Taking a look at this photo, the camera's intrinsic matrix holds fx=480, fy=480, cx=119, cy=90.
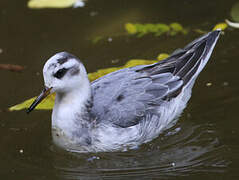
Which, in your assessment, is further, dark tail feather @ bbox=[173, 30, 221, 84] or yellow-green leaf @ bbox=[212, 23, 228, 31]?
yellow-green leaf @ bbox=[212, 23, 228, 31]

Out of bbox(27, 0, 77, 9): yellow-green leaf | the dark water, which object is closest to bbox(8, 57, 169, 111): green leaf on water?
the dark water

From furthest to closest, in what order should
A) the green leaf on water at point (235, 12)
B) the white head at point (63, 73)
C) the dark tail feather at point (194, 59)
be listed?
the green leaf on water at point (235, 12)
the dark tail feather at point (194, 59)
the white head at point (63, 73)

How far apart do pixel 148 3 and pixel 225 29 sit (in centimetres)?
161

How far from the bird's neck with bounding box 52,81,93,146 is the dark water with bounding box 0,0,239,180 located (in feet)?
1.01

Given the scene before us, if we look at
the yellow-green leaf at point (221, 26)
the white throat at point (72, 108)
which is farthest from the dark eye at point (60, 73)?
the yellow-green leaf at point (221, 26)

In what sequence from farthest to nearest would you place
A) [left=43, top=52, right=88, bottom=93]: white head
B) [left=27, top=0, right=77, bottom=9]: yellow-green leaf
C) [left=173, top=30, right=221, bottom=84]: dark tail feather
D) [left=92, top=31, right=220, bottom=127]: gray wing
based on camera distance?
[left=27, top=0, right=77, bottom=9]: yellow-green leaf
[left=173, top=30, right=221, bottom=84]: dark tail feather
[left=92, top=31, right=220, bottom=127]: gray wing
[left=43, top=52, right=88, bottom=93]: white head

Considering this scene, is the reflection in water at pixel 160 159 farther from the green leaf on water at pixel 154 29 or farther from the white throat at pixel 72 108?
the green leaf on water at pixel 154 29

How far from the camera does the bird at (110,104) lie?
16.4ft

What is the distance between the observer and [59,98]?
5184 mm

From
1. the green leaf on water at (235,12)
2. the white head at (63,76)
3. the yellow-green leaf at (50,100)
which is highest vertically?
the white head at (63,76)

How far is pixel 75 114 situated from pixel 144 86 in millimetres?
878

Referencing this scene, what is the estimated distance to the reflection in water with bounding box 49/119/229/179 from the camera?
4.93 metres

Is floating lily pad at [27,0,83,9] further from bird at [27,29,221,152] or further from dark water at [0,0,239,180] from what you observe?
bird at [27,29,221,152]

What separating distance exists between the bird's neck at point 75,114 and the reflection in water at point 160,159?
0.29 meters
